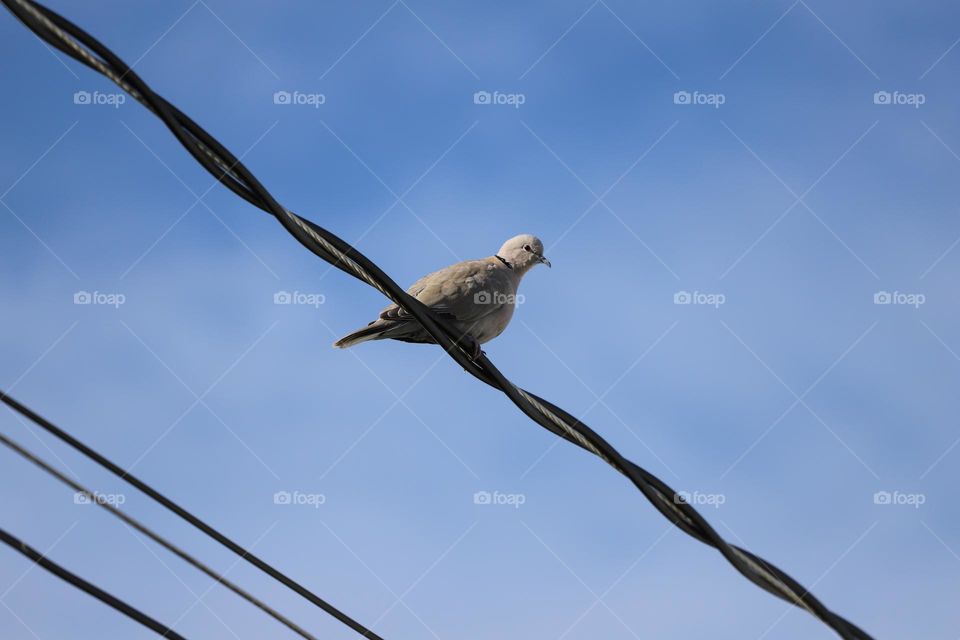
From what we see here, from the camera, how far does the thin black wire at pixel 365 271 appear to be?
2.89 m

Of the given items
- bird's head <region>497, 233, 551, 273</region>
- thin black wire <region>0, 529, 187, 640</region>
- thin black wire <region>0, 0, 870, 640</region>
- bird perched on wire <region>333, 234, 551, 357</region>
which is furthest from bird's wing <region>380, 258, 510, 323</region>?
thin black wire <region>0, 529, 187, 640</region>

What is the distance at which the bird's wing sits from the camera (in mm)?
6117

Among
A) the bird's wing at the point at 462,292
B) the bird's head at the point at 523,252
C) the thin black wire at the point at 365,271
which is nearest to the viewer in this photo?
the thin black wire at the point at 365,271

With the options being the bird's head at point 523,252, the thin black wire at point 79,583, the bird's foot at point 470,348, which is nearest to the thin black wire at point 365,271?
the bird's foot at point 470,348

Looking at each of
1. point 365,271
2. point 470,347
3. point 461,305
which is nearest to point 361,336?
point 461,305

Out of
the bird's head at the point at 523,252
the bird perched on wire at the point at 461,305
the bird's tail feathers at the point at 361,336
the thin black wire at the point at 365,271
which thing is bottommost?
the thin black wire at the point at 365,271

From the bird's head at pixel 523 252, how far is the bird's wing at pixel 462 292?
63 cm

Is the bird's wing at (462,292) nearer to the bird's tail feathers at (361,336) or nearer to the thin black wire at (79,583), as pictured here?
the bird's tail feathers at (361,336)

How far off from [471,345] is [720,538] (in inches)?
73.3

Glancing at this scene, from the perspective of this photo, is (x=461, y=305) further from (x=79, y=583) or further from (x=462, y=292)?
(x=79, y=583)

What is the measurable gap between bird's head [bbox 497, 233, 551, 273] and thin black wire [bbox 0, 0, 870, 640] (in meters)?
3.20

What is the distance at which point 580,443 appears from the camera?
11.6ft

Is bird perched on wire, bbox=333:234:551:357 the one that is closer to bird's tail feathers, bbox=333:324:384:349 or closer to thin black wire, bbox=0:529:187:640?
bird's tail feathers, bbox=333:324:384:349

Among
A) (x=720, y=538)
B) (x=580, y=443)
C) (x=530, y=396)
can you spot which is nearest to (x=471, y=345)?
(x=530, y=396)
